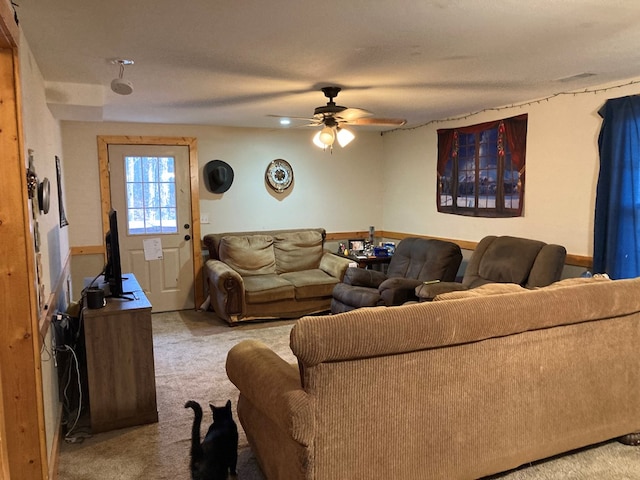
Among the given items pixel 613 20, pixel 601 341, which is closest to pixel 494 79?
pixel 613 20

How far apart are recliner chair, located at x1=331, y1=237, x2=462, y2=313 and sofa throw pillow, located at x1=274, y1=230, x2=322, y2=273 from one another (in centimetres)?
90

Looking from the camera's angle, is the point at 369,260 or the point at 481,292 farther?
the point at 369,260

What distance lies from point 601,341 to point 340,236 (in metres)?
4.34

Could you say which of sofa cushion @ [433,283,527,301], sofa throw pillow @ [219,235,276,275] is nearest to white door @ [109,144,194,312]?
sofa throw pillow @ [219,235,276,275]

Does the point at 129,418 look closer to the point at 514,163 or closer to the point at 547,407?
the point at 547,407

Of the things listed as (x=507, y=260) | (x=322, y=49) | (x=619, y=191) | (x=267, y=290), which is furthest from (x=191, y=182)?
(x=619, y=191)

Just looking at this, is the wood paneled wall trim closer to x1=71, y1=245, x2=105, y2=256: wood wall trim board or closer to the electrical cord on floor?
x1=71, y1=245, x2=105, y2=256: wood wall trim board

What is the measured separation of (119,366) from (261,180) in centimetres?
352

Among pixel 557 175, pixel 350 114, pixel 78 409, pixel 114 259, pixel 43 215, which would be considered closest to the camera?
pixel 43 215

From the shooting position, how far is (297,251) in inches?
231

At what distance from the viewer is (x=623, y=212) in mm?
3607

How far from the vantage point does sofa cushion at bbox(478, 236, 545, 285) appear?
392 centimetres

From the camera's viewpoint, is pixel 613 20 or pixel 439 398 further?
pixel 613 20

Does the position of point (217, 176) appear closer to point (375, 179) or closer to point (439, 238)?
point (375, 179)
